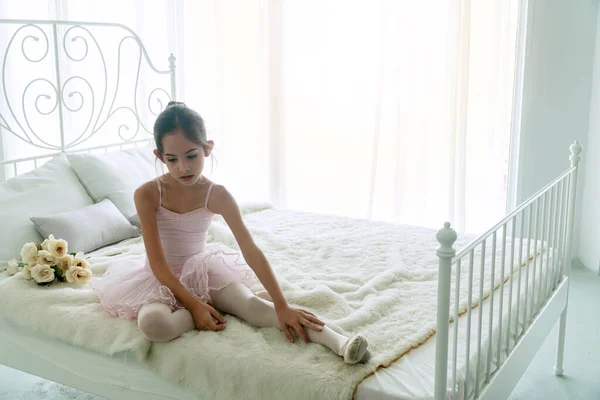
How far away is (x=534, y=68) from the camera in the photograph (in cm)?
343

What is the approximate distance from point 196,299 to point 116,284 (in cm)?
27

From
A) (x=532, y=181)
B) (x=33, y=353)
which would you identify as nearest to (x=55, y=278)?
(x=33, y=353)

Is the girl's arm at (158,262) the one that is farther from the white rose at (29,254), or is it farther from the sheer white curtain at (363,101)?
the sheer white curtain at (363,101)

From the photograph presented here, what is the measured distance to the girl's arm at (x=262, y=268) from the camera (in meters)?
1.66

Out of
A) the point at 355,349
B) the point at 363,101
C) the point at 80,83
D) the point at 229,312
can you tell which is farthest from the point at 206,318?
the point at 80,83

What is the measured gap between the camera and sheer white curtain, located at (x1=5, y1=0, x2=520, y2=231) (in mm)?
3424

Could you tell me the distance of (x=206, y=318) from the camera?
172 cm

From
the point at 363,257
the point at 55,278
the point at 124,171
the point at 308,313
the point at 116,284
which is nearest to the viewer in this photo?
the point at 308,313

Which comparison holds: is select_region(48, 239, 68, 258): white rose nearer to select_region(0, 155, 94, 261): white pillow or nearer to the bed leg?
select_region(0, 155, 94, 261): white pillow

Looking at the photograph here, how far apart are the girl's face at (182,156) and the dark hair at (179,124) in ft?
0.04

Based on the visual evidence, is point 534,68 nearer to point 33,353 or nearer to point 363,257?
point 363,257

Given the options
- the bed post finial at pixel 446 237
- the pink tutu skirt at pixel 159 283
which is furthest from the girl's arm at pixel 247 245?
the bed post finial at pixel 446 237

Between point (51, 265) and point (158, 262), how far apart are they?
45 centimetres

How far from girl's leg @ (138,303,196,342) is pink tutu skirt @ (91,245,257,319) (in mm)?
61
